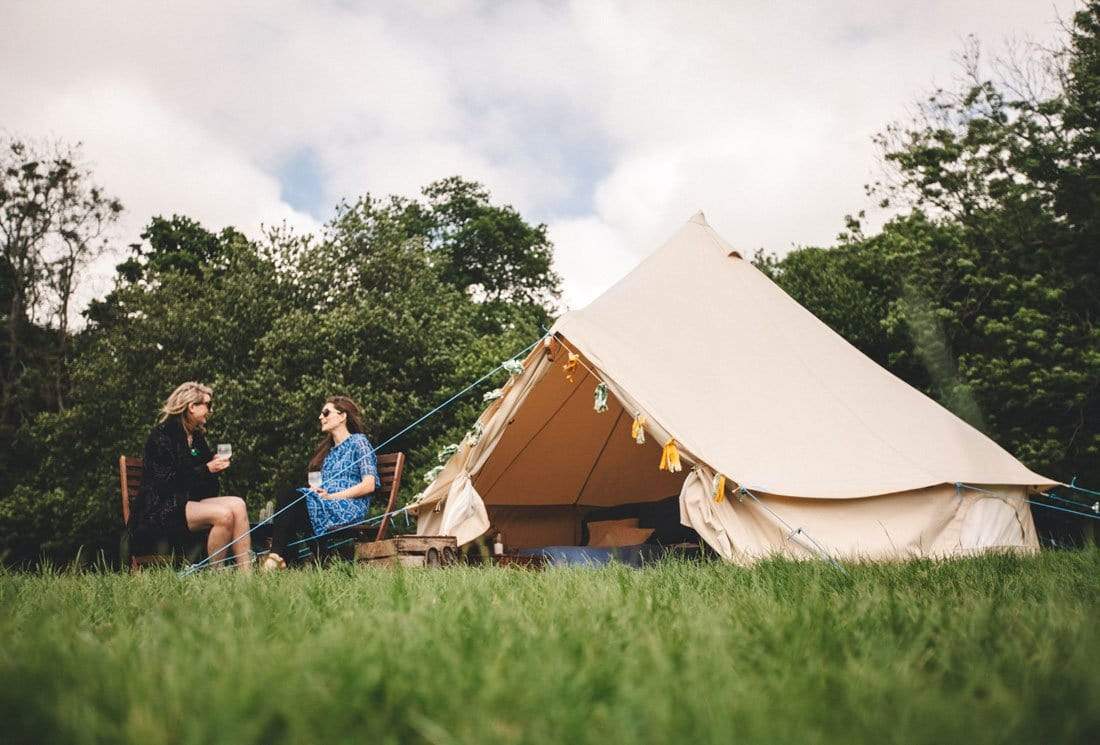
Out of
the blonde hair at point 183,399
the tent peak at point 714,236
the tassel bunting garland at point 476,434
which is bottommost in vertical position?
the tassel bunting garland at point 476,434

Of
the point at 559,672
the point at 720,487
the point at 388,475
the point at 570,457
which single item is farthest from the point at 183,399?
the point at 559,672

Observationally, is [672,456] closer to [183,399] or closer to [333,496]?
[333,496]

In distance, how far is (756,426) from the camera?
4332 mm

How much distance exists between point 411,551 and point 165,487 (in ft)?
4.24

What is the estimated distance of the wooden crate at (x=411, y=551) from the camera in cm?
409

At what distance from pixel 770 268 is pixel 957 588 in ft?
50.5

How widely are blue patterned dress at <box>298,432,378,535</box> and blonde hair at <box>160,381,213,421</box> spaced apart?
2.54ft

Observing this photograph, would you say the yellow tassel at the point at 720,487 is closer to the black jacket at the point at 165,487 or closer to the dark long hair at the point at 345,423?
the dark long hair at the point at 345,423

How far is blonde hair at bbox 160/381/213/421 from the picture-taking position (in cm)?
434

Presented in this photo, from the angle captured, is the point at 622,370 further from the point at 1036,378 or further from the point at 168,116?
the point at 168,116

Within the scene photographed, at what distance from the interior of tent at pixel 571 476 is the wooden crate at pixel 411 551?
1.52m

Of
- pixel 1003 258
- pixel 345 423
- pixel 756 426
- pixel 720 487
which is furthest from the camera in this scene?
pixel 1003 258

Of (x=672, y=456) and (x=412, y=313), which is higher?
(x=412, y=313)

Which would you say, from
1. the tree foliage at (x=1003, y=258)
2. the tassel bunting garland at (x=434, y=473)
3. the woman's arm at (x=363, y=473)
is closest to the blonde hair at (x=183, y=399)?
the woman's arm at (x=363, y=473)
